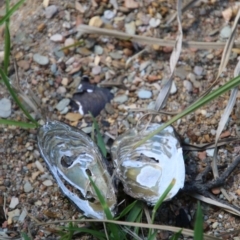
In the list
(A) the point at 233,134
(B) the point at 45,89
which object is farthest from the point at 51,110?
(A) the point at 233,134

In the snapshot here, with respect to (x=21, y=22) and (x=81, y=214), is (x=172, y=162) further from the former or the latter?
(x=21, y=22)

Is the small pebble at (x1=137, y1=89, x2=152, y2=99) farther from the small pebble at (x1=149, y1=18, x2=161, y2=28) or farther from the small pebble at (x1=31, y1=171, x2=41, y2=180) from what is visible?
the small pebble at (x1=31, y1=171, x2=41, y2=180)

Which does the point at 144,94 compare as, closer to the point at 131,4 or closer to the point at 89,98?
the point at 89,98

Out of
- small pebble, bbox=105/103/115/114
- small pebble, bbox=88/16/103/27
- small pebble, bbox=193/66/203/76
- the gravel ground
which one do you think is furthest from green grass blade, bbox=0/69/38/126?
small pebble, bbox=193/66/203/76

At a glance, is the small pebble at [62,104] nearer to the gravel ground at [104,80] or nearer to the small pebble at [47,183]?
the gravel ground at [104,80]

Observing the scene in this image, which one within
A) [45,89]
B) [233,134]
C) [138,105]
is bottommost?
[233,134]

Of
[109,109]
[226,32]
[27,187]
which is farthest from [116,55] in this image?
[27,187]
